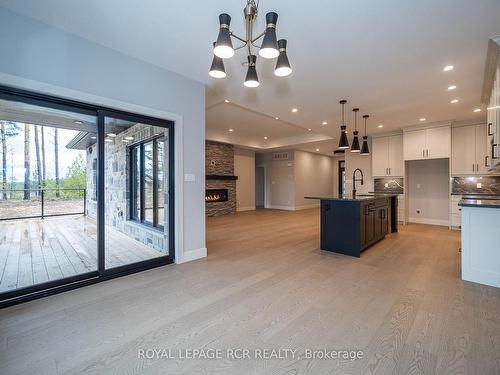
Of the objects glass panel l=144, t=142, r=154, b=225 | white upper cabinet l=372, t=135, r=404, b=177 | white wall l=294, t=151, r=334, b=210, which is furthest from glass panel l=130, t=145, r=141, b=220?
white wall l=294, t=151, r=334, b=210

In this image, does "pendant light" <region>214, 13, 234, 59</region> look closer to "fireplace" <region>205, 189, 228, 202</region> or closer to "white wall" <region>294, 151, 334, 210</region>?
"fireplace" <region>205, 189, 228, 202</region>

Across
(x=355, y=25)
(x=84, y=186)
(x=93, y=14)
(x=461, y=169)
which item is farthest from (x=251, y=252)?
(x=461, y=169)

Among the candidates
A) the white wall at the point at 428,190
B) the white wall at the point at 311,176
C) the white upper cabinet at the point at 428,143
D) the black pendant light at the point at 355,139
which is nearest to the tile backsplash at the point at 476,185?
the white wall at the point at 428,190

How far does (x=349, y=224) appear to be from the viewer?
4074 millimetres

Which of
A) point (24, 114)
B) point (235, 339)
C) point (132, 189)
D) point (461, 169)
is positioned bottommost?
point (235, 339)

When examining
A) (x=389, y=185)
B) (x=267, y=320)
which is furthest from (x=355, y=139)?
(x=267, y=320)

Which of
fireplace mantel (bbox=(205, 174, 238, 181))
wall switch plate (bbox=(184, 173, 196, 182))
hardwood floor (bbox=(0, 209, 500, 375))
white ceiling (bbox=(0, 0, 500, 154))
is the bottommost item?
hardwood floor (bbox=(0, 209, 500, 375))

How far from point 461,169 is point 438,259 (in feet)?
12.5

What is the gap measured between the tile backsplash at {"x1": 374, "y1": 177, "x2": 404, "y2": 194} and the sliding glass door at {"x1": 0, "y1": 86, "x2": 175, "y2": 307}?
263 inches

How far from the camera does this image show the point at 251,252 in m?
4.26

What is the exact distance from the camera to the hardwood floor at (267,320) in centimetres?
165

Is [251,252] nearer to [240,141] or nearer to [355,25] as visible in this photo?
[355,25]

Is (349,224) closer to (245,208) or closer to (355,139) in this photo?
(355,139)

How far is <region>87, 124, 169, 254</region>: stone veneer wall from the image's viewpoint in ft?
11.0
